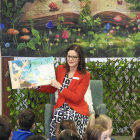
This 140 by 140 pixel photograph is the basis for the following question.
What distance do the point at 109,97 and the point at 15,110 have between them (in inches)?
52.6

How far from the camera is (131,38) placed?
4215 mm

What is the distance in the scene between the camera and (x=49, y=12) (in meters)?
4.23

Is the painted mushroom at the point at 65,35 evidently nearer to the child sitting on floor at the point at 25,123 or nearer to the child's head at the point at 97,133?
the child sitting on floor at the point at 25,123

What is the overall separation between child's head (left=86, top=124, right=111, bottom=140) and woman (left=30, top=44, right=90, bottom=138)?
0.74 metres

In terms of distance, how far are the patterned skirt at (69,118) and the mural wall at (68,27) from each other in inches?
65.7

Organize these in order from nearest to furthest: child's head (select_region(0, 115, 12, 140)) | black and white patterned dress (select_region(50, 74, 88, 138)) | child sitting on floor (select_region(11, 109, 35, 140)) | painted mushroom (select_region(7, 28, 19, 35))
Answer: child's head (select_region(0, 115, 12, 140)) → child sitting on floor (select_region(11, 109, 35, 140)) → black and white patterned dress (select_region(50, 74, 88, 138)) → painted mushroom (select_region(7, 28, 19, 35))

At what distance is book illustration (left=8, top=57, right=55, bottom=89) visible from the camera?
106 inches

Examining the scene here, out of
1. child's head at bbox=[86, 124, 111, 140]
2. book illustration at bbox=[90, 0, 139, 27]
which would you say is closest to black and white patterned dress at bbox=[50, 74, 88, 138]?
child's head at bbox=[86, 124, 111, 140]

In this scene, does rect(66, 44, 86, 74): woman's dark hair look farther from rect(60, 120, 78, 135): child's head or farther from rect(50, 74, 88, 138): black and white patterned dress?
rect(60, 120, 78, 135): child's head

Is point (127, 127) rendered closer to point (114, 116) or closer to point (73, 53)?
point (114, 116)

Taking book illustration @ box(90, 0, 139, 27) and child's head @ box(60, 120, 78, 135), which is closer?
child's head @ box(60, 120, 78, 135)

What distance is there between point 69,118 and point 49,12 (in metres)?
2.15

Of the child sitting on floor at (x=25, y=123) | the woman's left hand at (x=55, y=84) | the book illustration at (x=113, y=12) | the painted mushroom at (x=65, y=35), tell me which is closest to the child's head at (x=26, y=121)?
the child sitting on floor at (x=25, y=123)

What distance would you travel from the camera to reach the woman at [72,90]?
2.65 meters
